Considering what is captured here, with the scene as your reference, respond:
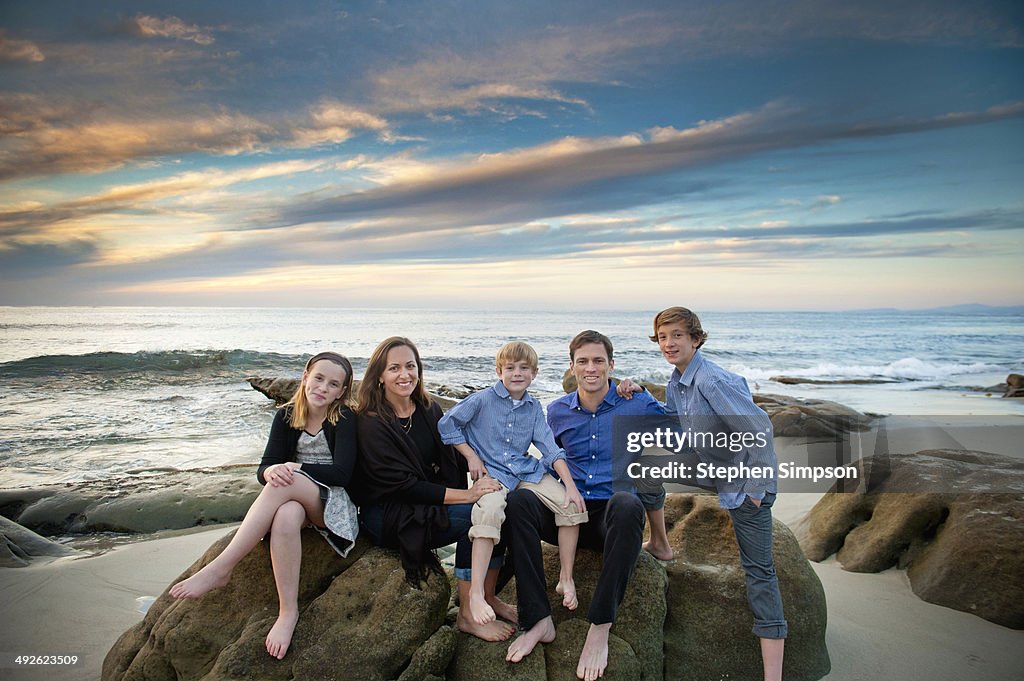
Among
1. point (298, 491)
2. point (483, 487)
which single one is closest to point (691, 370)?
point (483, 487)

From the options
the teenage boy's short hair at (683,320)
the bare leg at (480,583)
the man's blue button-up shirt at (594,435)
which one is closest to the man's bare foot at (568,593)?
the bare leg at (480,583)

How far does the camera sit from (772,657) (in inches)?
145

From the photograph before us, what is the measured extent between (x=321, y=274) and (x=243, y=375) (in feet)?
42.4

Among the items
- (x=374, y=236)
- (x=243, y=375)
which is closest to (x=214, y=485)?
(x=243, y=375)

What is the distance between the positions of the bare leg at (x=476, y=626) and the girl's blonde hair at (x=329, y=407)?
1.28 meters

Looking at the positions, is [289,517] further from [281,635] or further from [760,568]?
[760,568]

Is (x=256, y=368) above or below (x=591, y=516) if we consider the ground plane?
below

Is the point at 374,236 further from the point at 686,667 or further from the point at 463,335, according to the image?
the point at 686,667

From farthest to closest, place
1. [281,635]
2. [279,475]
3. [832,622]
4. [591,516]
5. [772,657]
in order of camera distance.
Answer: [832,622]
[591,516]
[772,657]
[279,475]
[281,635]

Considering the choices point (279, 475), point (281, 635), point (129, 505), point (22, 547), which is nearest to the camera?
point (281, 635)

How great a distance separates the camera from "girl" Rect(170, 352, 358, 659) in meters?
3.47

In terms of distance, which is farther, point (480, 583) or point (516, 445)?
point (516, 445)

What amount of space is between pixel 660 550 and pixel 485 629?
135 cm

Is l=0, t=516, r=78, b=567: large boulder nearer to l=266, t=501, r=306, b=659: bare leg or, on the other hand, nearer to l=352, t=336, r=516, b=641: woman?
l=266, t=501, r=306, b=659: bare leg
